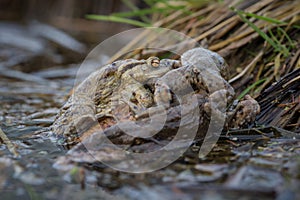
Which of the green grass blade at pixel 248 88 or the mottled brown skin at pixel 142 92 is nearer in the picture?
the mottled brown skin at pixel 142 92

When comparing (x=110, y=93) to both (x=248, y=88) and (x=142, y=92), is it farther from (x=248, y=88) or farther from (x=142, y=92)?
(x=248, y=88)

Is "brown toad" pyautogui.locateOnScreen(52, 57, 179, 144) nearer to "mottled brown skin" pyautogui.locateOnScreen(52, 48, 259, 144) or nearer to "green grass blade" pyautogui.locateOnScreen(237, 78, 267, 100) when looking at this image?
"mottled brown skin" pyautogui.locateOnScreen(52, 48, 259, 144)

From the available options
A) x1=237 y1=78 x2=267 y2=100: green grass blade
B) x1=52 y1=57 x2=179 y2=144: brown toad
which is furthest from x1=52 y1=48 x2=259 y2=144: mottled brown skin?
x1=237 y1=78 x2=267 y2=100: green grass blade

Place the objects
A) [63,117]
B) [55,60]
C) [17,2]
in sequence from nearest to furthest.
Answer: [63,117], [55,60], [17,2]

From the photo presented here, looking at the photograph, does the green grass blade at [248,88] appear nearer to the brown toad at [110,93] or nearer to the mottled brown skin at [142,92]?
the mottled brown skin at [142,92]

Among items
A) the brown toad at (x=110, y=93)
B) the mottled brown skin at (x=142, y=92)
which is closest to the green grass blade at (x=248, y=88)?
the mottled brown skin at (x=142, y=92)

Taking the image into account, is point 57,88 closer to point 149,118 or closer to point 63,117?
point 63,117

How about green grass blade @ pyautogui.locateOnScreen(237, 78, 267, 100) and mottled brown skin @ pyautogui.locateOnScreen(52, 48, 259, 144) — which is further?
green grass blade @ pyautogui.locateOnScreen(237, 78, 267, 100)

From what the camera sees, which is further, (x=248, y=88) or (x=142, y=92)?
(x=248, y=88)

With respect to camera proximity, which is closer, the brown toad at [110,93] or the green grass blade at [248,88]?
the brown toad at [110,93]

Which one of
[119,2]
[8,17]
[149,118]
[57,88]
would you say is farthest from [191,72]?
[8,17]

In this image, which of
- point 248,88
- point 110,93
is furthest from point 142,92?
point 248,88
